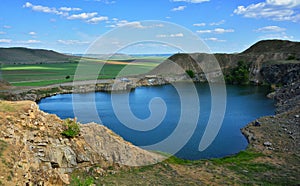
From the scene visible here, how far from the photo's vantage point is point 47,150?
1977 cm

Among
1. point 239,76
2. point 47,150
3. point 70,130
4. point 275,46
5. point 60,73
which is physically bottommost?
point 47,150

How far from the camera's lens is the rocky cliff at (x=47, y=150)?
15.8 metres

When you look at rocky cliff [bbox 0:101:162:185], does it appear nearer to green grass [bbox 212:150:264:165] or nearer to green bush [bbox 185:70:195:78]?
green grass [bbox 212:150:264:165]

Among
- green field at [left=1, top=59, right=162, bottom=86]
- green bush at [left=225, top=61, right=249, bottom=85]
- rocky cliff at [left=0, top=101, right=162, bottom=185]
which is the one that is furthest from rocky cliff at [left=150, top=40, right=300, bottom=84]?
rocky cliff at [left=0, top=101, right=162, bottom=185]

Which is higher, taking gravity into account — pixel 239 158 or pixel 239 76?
pixel 239 76

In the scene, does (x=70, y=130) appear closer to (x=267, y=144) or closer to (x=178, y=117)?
Answer: (x=267, y=144)

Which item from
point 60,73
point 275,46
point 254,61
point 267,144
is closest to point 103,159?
point 267,144

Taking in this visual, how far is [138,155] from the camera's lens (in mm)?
24203

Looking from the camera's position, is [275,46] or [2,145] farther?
[275,46]

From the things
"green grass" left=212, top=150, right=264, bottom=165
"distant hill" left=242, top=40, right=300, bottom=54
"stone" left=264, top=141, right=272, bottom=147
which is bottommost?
"green grass" left=212, top=150, right=264, bottom=165

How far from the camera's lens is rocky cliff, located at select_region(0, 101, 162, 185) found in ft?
51.8

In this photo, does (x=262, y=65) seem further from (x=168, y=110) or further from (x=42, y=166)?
(x=42, y=166)

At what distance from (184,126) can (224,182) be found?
19188 mm

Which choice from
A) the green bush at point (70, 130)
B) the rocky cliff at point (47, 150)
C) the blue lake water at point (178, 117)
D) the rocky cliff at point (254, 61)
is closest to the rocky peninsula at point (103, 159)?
the rocky cliff at point (47, 150)
